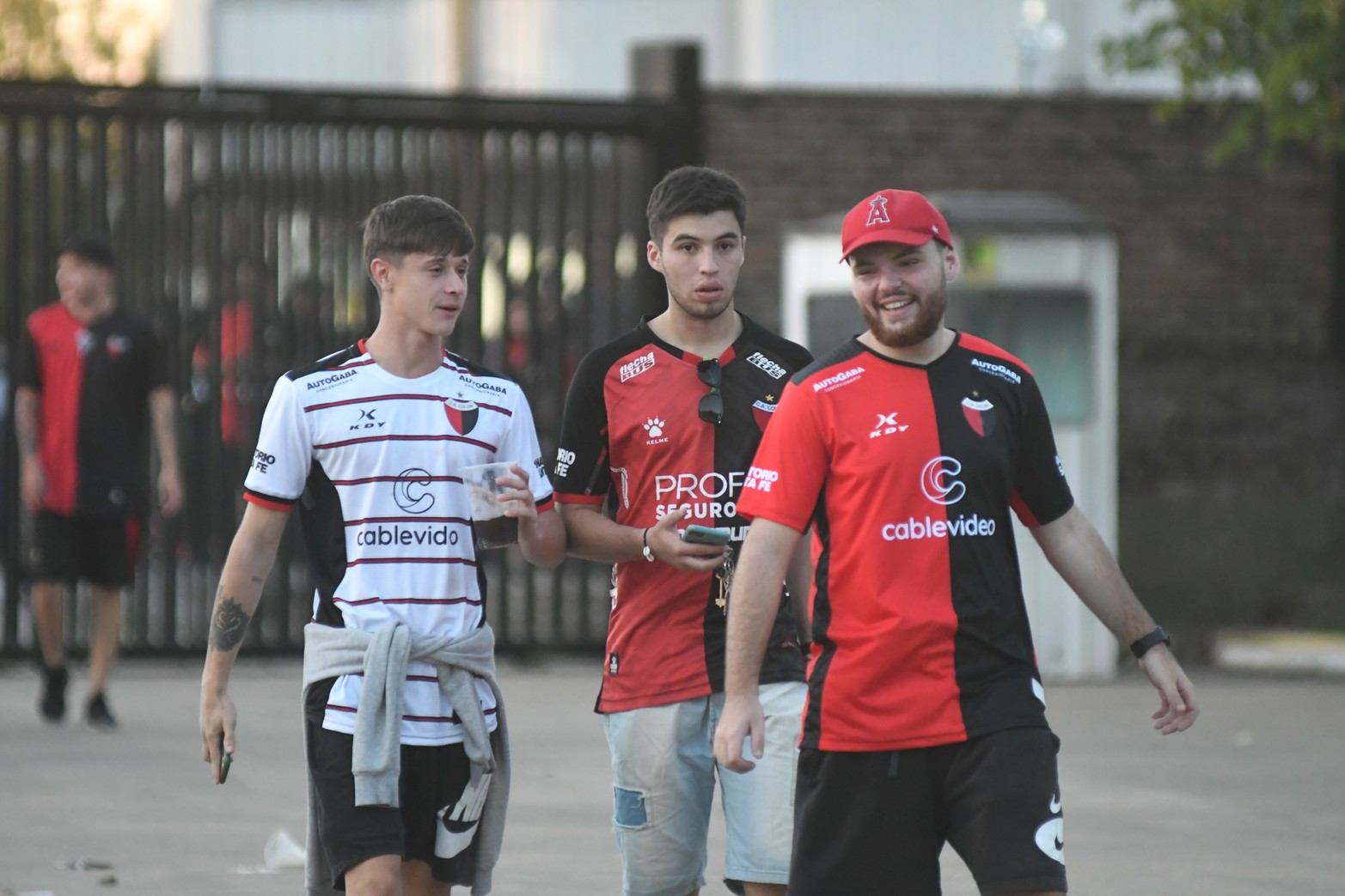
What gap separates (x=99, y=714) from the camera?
9.92 meters

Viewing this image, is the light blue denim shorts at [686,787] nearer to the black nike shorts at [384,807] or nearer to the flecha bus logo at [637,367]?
the black nike shorts at [384,807]

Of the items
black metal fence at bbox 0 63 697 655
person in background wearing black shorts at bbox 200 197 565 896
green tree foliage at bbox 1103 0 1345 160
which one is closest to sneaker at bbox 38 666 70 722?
black metal fence at bbox 0 63 697 655

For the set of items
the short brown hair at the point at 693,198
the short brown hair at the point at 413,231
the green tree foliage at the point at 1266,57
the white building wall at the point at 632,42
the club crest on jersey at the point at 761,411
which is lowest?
the club crest on jersey at the point at 761,411

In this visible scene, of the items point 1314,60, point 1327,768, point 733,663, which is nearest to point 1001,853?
point 733,663

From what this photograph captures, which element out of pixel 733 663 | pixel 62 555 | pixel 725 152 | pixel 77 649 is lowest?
pixel 77 649

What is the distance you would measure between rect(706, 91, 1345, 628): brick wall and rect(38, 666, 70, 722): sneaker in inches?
234

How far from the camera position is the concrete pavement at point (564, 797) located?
268 inches

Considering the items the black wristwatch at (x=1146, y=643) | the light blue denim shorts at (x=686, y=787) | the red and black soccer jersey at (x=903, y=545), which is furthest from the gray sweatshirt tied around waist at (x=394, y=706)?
the black wristwatch at (x=1146, y=643)

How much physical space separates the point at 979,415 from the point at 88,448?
6.65 m

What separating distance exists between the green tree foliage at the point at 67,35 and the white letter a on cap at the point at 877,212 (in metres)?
28.6

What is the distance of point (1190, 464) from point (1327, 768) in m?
5.09

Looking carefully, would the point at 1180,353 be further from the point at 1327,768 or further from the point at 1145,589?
the point at 1327,768

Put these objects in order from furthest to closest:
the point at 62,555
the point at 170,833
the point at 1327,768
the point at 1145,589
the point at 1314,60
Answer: the point at 1145,589 → the point at 1314,60 → the point at 62,555 → the point at 1327,768 → the point at 170,833

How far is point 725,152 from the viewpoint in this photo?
13203mm
